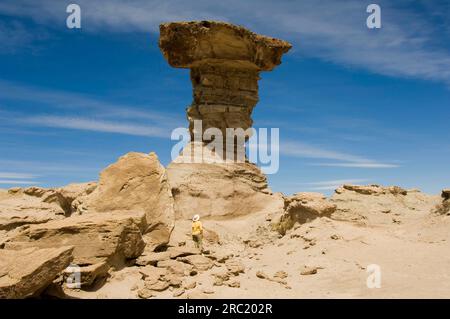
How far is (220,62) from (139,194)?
7981 mm

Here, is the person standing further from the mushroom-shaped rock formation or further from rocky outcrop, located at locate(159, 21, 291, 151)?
rocky outcrop, located at locate(159, 21, 291, 151)

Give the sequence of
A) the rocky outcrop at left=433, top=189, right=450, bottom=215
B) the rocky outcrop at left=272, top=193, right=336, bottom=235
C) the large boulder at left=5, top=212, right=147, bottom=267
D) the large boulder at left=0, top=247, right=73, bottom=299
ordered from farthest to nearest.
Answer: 1. the rocky outcrop at left=433, top=189, right=450, bottom=215
2. the rocky outcrop at left=272, top=193, right=336, bottom=235
3. the large boulder at left=5, top=212, right=147, bottom=267
4. the large boulder at left=0, top=247, right=73, bottom=299

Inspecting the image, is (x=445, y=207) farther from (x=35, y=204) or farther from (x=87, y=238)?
(x=35, y=204)

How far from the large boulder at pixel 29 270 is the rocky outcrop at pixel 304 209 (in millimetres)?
7152

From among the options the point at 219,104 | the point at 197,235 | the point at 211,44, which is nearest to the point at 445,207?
the point at 197,235

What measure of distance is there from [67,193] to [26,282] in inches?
489

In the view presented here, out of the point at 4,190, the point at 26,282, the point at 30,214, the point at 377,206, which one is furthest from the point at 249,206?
the point at 4,190

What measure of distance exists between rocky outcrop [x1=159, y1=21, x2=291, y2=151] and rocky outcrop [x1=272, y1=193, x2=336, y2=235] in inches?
219

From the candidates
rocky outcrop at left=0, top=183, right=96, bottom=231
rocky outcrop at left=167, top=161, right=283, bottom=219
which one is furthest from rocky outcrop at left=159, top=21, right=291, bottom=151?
rocky outcrop at left=0, top=183, right=96, bottom=231

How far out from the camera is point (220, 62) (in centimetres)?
1630

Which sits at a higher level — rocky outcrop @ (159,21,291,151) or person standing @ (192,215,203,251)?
rocky outcrop @ (159,21,291,151)

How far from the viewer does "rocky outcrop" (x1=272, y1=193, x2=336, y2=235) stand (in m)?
11.6
